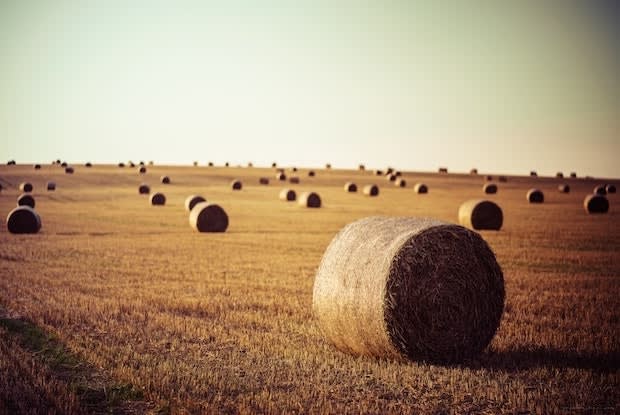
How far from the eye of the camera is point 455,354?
938 cm

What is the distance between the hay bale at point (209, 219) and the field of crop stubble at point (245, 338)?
5.03m

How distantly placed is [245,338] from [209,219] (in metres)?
20.0

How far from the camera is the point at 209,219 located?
97.1 ft

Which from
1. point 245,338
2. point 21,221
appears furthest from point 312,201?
point 245,338

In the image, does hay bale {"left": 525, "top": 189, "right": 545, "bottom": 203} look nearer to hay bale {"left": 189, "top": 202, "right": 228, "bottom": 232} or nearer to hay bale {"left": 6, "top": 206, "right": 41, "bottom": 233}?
hay bale {"left": 189, "top": 202, "right": 228, "bottom": 232}

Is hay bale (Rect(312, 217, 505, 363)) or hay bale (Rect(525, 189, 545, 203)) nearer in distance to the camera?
hay bale (Rect(312, 217, 505, 363))

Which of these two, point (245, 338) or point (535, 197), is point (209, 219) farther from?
point (535, 197)

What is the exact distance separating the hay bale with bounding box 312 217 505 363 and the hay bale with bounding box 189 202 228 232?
2005 centimetres

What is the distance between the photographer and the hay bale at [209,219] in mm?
29438

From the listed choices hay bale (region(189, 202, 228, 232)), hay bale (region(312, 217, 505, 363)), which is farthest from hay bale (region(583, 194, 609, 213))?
hay bale (region(312, 217, 505, 363))

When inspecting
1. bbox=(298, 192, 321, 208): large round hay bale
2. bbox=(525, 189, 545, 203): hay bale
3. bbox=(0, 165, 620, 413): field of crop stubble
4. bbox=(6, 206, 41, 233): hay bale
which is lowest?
bbox=(0, 165, 620, 413): field of crop stubble

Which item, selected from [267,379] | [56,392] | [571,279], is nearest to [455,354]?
[267,379]

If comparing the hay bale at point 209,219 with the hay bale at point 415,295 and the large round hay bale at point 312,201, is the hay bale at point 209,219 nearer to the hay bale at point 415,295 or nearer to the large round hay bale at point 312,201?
the large round hay bale at point 312,201

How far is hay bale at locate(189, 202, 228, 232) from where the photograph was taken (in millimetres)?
29438
